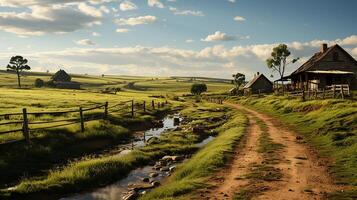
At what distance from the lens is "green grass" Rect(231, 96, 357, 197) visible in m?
15.5

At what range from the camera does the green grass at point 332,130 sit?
50.9 ft

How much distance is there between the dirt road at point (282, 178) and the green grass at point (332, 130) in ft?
2.32

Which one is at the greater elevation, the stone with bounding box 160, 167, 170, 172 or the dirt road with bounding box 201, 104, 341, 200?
the dirt road with bounding box 201, 104, 341, 200

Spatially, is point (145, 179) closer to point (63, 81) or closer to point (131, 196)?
point (131, 196)

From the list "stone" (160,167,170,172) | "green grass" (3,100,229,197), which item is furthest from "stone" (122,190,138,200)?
"stone" (160,167,170,172)

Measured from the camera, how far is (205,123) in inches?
1442

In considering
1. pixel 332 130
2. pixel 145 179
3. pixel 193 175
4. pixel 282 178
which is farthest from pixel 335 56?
pixel 145 179

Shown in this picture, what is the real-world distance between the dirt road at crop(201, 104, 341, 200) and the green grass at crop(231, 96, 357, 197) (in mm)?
708

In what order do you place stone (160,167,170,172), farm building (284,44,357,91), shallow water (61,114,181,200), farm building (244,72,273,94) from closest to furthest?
shallow water (61,114,181,200) < stone (160,167,170,172) < farm building (284,44,357,91) < farm building (244,72,273,94)

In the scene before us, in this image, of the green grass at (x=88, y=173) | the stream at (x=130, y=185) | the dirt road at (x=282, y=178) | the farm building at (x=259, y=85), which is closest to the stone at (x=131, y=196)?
the stream at (x=130, y=185)

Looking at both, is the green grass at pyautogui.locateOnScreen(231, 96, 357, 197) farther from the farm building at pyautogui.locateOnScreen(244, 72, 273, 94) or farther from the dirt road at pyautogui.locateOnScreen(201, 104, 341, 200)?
the farm building at pyautogui.locateOnScreen(244, 72, 273, 94)

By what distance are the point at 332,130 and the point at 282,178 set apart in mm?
10764

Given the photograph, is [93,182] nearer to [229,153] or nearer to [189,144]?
[229,153]

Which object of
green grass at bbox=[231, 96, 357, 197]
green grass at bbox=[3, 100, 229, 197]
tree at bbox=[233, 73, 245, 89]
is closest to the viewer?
green grass at bbox=[3, 100, 229, 197]
